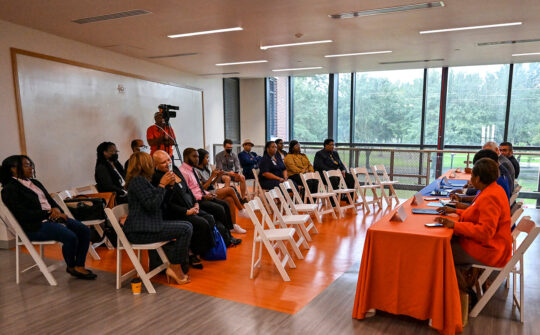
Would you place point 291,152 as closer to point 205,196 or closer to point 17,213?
point 205,196

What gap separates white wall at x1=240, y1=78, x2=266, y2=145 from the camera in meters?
11.2

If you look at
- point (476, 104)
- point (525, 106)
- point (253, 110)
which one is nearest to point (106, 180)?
point (253, 110)

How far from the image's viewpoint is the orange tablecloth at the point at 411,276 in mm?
2594

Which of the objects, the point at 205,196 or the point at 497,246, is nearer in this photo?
the point at 497,246

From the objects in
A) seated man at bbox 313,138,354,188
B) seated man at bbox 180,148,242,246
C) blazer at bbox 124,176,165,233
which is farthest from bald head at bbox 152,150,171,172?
seated man at bbox 313,138,354,188

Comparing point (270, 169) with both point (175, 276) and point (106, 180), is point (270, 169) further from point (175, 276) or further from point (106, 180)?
point (175, 276)

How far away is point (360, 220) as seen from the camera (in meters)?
6.27

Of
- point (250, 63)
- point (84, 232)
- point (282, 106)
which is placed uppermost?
point (250, 63)

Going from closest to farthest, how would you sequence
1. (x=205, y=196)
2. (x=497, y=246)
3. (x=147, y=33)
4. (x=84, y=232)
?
(x=497, y=246)
(x=84, y=232)
(x=205, y=196)
(x=147, y=33)

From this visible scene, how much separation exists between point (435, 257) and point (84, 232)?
3454mm

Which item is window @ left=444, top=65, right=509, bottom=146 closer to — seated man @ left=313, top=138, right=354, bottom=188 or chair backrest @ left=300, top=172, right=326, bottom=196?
seated man @ left=313, top=138, right=354, bottom=188

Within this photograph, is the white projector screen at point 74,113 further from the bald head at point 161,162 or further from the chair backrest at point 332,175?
the chair backrest at point 332,175

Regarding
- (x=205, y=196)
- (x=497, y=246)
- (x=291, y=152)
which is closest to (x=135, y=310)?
(x=205, y=196)

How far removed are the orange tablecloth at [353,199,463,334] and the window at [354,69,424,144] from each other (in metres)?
7.71
